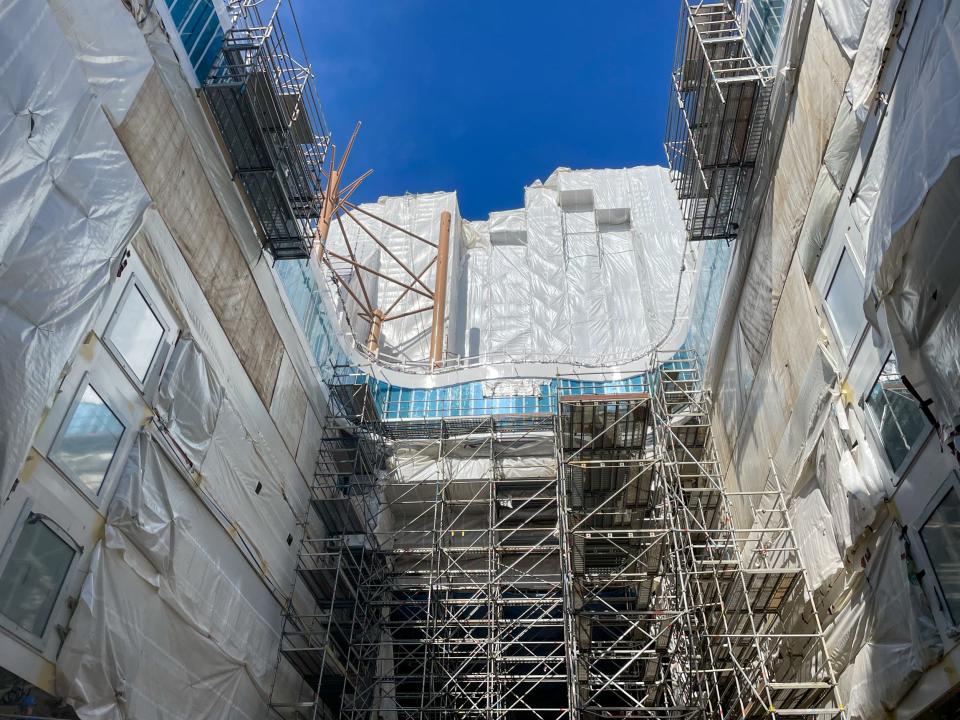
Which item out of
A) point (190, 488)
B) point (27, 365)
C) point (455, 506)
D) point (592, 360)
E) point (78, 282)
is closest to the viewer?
point (27, 365)

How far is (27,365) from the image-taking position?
762 cm

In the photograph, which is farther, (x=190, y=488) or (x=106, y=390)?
(x=190, y=488)

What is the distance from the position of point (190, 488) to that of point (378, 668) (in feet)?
25.7

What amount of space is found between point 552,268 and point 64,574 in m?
25.0

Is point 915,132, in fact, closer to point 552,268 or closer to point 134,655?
point 134,655

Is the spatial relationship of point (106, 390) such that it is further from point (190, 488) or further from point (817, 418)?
point (817, 418)

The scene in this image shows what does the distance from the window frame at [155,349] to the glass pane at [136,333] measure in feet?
0.08

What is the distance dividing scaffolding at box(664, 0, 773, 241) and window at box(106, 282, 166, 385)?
9034 mm

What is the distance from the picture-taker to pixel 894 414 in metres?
9.09

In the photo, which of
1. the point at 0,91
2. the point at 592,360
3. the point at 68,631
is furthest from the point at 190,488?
the point at 592,360

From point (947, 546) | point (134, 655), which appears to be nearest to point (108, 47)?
point (134, 655)

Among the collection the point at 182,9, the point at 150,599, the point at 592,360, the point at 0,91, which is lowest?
the point at 150,599

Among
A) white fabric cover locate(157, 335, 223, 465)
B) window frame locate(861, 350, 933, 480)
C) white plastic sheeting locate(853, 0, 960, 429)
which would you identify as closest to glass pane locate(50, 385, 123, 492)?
white fabric cover locate(157, 335, 223, 465)

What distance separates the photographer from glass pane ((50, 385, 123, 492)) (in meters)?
9.34
